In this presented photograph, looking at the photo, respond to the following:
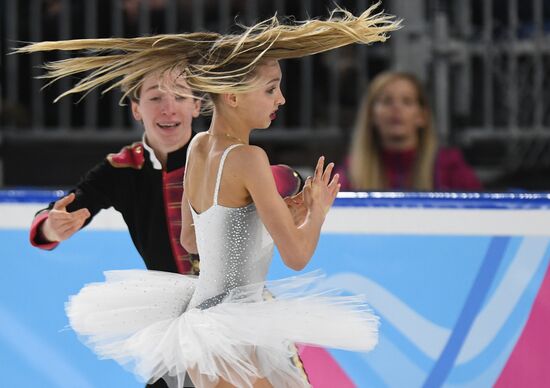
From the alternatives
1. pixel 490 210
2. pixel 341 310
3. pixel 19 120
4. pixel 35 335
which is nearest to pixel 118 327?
pixel 341 310

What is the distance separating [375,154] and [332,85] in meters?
1.35

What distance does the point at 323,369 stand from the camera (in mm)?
3088

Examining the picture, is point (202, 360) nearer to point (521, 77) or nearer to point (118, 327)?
point (118, 327)

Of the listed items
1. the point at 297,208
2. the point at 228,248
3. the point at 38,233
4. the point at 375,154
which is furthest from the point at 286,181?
the point at 375,154

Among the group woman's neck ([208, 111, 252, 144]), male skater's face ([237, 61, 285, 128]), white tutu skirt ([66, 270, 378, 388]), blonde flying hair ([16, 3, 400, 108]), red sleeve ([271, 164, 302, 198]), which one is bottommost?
white tutu skirt ([66, 270, 378, 388])

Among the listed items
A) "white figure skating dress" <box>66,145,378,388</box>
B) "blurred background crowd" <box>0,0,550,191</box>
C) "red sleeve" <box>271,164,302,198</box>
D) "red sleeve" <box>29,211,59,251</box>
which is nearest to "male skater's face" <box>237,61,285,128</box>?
"white figure skating dress" <box>66,145,378,388</box>

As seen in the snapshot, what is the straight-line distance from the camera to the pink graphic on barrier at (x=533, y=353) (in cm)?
307

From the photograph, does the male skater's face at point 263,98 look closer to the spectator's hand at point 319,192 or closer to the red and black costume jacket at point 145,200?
the spectator's hand at point 319,192

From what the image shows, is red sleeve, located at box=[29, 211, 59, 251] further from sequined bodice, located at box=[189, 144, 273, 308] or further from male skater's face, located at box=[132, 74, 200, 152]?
sequined bodice, located at box=[189, 144, 273, 308]

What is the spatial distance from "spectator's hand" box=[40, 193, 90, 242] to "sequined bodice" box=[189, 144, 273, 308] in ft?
1.48

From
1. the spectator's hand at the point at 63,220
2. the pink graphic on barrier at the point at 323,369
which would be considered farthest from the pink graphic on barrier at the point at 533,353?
the spectator's hand at the point at 63,220

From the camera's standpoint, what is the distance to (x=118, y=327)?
247 cm

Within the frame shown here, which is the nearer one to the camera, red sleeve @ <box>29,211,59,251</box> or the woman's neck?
the woman's neck

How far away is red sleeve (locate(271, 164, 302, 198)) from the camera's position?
2623 millimetres
